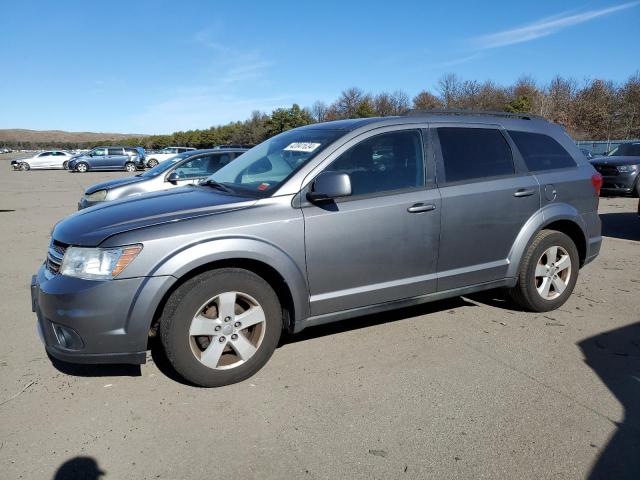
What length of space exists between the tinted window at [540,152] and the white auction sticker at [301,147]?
195 cm

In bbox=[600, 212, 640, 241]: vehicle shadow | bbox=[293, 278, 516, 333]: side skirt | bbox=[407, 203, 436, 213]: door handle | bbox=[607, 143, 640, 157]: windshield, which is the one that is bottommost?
bbox=[600, 212, 640, 241]: vehicle shadow

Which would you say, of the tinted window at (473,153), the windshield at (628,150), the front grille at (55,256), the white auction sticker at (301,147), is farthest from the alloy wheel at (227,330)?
the windshield at (628,150)

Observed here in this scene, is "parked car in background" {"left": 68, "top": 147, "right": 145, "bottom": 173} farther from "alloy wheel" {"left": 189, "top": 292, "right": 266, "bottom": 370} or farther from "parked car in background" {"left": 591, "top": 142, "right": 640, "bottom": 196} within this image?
"alloy wheel" {"left": 189, "top": 292, "right": 266, "bottom": 370}

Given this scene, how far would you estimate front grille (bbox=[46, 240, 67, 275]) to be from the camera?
3.28 m

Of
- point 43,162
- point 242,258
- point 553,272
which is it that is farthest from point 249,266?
point 43,162

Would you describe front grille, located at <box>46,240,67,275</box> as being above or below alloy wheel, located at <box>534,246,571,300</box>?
above

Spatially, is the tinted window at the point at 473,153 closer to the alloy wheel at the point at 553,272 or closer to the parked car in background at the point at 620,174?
the alloy wheel at the point at 553,272

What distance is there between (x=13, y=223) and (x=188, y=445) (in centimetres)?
1013

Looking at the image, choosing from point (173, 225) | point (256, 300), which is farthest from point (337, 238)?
point (173, 225)

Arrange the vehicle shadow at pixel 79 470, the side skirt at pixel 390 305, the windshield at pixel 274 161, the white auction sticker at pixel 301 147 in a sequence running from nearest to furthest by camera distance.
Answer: the vehicle shadow at pixel 79 470 < the side skirt at pixel 390 305 < the windshield at pixel 274 161 < the white auction sticker at pixel 301 147

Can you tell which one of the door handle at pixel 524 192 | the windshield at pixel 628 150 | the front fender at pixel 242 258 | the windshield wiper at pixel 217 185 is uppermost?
the windshield at pixel 628 150

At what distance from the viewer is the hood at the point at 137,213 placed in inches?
126

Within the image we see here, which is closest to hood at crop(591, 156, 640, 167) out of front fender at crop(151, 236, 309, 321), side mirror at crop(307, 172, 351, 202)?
side mirror at crop(307, 172, 351, 202)

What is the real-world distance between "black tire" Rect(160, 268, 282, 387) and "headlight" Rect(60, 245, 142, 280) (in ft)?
1.20
